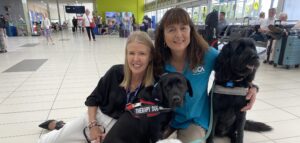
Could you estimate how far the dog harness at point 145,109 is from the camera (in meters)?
1.47

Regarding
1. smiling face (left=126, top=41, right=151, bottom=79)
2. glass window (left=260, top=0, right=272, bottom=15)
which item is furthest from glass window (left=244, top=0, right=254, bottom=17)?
smiling face (left=126, top=41, right=151, bottom=79)

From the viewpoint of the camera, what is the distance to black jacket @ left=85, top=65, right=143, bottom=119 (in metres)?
1.72

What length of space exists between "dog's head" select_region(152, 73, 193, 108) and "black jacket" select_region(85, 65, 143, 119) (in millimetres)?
327

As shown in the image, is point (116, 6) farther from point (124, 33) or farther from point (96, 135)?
point (96, 135)

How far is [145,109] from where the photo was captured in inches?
57.7

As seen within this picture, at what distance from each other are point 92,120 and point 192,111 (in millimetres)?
855

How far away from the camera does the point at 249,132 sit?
7.59 ft

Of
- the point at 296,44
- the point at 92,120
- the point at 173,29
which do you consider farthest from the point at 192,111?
the point at 296,44

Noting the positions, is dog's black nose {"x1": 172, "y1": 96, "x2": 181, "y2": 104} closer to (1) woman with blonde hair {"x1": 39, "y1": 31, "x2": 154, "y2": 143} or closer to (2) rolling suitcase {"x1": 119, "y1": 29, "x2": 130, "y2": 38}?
(1) woman with blonde hair {"x1": 39, "y1": 31, "x2": 154, "y2": 143}

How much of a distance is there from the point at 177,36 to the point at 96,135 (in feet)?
3.43

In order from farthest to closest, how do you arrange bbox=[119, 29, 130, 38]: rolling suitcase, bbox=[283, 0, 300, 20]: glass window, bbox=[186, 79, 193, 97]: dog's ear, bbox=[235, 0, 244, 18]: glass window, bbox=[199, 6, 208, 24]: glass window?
bbox=[119, 29, 130, 38]: rolling suitcase < bbox=[199, 6, 208, 24]: glass window < bbox=[235, 0, 244, 18]: glass window < bbox=[283, 0, 300, 20]: glass window < bbox=[186, 79, 193, 97]: dog's ear

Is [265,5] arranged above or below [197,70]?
above

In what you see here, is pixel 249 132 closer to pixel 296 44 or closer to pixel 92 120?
pixel 92 120

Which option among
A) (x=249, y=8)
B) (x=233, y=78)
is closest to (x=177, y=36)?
(x=233, y=78)
